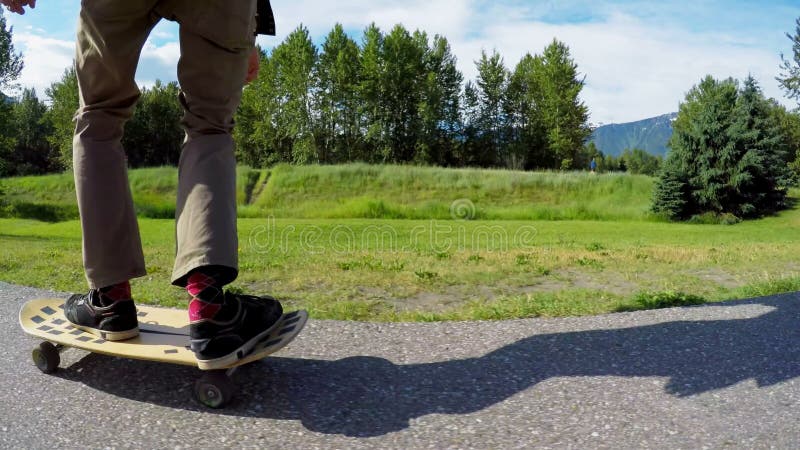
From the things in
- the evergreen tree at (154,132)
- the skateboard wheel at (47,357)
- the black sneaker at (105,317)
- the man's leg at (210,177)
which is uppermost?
the evergreen tree at (154,132)

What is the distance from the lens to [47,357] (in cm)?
219

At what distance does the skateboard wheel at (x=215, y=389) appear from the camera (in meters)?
1.85

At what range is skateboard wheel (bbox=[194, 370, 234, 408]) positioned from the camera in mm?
1854

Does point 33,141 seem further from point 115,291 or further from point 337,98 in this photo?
point 115,291

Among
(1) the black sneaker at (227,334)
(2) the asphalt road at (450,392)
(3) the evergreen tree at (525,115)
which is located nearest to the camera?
(2) the asphalt road at (450,392)

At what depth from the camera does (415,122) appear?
30484mm

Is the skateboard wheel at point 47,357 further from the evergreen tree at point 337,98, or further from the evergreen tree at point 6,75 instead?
the evergreen tree at point 337,98

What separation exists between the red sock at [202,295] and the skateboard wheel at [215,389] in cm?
18

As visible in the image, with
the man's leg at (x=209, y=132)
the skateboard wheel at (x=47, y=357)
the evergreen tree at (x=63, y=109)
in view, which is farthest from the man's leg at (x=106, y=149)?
the evergreen tree at (x=63, y=109)

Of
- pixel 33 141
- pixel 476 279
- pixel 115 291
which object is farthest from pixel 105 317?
pixel 33 141

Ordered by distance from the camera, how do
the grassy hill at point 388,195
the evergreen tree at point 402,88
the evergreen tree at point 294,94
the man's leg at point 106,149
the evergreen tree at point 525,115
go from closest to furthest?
the man's leg at point 106,149 < the grassy hill at point 388,195 < the evergreen tree at point 294,94 < the evergreen tree at point 402,88 < the evergreen tree at point 525,115

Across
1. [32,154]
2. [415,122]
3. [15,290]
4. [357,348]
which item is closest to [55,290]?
[15,290]

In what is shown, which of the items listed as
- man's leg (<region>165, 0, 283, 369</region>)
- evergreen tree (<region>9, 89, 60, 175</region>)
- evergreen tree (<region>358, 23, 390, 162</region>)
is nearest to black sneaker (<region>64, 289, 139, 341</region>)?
man's leg (<region>165, 0, 283, 369</region>)

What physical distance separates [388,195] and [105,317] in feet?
46.0
